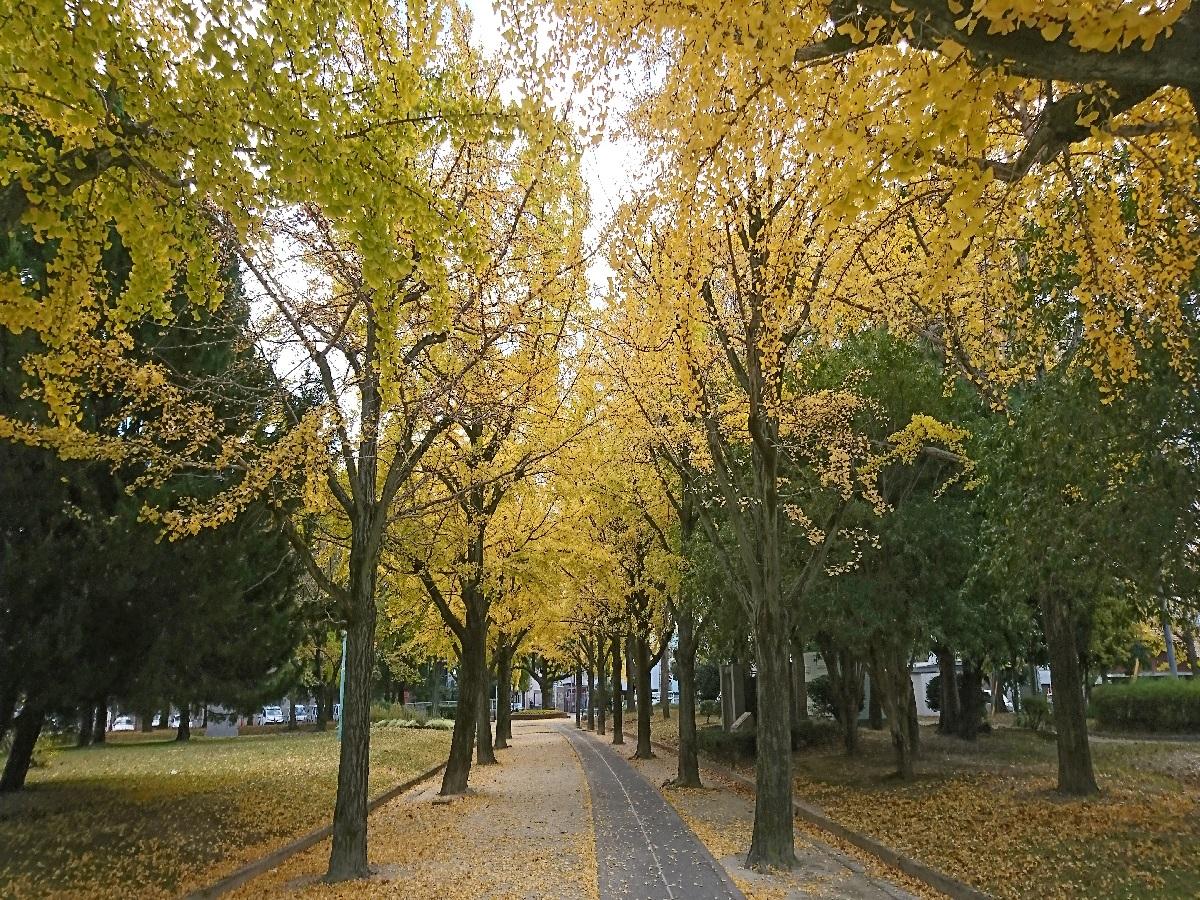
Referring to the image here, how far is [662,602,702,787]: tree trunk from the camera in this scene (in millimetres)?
16438

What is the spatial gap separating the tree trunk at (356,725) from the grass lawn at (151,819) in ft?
4.55

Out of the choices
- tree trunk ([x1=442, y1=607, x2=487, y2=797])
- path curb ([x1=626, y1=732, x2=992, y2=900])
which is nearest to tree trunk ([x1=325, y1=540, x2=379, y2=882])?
path curb ([x1=626, y1=732, x2=992, y2=900])

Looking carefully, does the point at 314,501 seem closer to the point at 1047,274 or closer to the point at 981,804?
the point at 1047,274

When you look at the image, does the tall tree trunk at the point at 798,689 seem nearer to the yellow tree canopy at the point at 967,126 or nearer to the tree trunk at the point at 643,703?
the tree trunk at the point at 643,703

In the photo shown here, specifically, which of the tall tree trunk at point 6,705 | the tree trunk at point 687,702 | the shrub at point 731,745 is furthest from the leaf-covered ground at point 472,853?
the shrub at point 731,745

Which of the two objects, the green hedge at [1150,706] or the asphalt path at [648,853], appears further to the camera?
Result: the green hedge at [1150,706]

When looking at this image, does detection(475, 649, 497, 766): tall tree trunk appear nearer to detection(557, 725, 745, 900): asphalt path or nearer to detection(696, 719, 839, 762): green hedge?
detection(696, 719, 839, 762): green hedge

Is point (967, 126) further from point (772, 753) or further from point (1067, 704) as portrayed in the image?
point (1067, 704)

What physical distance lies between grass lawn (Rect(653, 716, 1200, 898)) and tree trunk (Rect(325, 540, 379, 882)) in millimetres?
5990

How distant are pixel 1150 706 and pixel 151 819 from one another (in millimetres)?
24391

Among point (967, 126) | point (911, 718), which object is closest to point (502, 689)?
point (911, 718)

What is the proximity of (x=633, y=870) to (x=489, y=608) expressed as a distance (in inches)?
347

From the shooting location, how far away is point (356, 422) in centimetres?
966

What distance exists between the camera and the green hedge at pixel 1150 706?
2191cm
